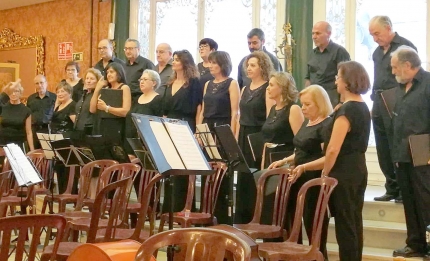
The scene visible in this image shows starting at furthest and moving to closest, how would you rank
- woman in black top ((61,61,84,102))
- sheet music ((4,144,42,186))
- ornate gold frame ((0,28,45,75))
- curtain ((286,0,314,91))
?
ornate gold frame ((0,28,45,75)) < woman in black top ((61,61,84,102)) < curtain ((286,0,314,91)) < sheet music ((4,144,42,186))

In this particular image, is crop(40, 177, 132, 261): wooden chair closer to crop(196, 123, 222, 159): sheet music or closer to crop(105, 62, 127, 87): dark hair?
crop(196, 123, 222, 159): sheet music

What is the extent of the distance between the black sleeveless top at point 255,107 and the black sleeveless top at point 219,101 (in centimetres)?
31

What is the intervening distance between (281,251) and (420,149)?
4.30ft

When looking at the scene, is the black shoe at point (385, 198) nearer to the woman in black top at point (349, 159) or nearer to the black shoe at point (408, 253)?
the black shoe at point (408, 253)

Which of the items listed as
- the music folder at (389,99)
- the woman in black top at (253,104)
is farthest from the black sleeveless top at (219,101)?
the music folder at (389,99)

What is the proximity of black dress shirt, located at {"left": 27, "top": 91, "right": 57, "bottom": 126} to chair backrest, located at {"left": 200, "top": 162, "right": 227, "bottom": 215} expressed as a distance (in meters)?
3.76

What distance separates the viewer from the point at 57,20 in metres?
9.92

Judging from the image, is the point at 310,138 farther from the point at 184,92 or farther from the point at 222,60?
the point at 184,92

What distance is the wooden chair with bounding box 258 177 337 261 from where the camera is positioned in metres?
3.26

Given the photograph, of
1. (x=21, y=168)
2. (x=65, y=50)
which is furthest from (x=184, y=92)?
(x=65, y=50)

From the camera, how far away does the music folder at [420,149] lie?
3.98 metres

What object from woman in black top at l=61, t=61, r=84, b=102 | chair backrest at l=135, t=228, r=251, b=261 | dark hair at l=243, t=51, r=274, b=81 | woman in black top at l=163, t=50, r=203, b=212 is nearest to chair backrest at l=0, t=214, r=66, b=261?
chair backrest at l=135, t=228, r=251, b=261

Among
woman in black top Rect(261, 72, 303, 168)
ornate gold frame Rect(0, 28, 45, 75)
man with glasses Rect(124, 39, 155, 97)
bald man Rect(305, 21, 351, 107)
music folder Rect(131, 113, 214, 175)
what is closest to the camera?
music folder Rect(131, 113, 214, 175)

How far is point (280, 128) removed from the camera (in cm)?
450
